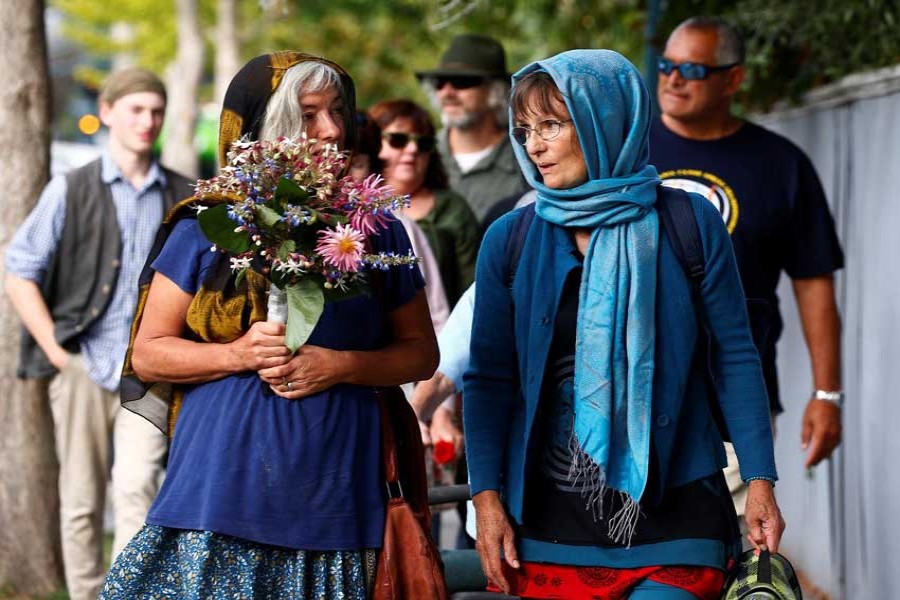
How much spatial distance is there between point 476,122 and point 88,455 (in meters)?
2.54

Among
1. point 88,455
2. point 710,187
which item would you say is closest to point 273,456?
point 710,187

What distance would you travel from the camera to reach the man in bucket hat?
7.91 meters

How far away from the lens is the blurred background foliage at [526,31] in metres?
8.04

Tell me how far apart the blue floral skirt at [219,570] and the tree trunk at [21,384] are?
391 cm

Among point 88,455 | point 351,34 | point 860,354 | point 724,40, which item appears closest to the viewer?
point 724,40

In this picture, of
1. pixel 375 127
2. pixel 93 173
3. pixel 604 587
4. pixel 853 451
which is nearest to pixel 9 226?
pixel 93 173

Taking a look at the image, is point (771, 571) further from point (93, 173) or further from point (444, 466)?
point (93, 173)

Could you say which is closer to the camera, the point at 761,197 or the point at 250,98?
the point at 250,98

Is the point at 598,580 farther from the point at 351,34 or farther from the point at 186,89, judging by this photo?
the point at 351,34

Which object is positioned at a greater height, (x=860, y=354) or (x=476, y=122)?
(x=476, y=122)

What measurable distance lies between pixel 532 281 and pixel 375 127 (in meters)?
2.55

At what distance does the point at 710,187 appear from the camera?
5781 mm

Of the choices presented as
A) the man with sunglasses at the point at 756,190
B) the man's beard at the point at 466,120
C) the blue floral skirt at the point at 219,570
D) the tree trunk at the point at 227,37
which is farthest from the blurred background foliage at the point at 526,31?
the blue floral skirt at the point at 219,570

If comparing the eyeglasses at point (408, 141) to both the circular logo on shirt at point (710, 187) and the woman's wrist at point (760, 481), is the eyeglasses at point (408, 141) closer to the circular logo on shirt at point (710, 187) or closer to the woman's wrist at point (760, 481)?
the circular logo on shirt at point (710, 187)
